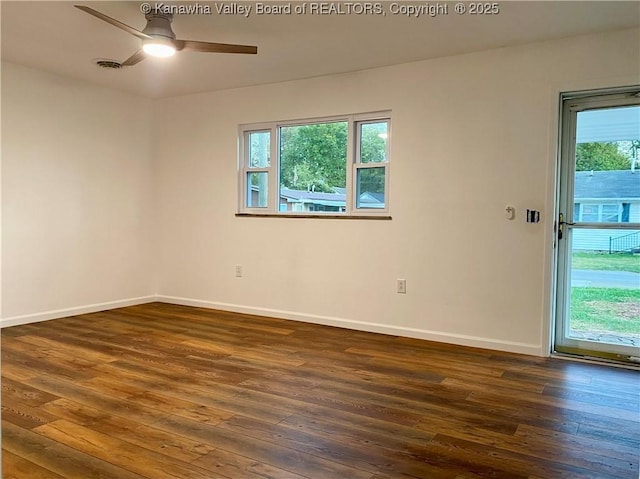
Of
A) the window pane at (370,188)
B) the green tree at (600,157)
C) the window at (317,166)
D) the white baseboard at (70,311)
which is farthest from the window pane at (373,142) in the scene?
the white baseboard at (70,311)

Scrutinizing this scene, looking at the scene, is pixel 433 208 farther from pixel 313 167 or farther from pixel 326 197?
pixel 313 167

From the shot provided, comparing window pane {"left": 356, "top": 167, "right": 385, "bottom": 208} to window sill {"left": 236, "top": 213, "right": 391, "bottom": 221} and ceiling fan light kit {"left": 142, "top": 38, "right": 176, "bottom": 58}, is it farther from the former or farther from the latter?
ceiling fan light kit {"left": 142, "top": 38, "right": 176, "bottom": 58}

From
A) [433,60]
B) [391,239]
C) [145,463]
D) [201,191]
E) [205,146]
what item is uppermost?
[433,60]

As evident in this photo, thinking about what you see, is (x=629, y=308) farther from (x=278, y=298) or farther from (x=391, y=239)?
(x=278, y=298)

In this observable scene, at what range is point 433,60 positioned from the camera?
12.9 ft

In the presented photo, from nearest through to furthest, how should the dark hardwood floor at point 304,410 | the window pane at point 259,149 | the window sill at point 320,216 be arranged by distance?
the dark hardwood floor at point 304,410
the window sill at point 320,216
the window pane at point 259,149

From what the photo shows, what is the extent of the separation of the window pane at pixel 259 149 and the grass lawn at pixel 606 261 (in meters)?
2.99

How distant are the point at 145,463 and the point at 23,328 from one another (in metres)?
2.99

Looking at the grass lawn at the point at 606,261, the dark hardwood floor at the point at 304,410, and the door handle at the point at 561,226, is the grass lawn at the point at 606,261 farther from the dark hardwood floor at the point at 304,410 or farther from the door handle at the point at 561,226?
the dark hardwood floor at the point at 304,410

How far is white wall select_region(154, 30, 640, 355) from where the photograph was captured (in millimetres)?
3555

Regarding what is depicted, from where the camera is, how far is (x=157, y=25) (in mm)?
3018

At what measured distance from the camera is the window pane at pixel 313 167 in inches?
178

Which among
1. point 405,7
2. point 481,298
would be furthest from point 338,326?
point 405,7

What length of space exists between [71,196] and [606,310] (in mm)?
4922
